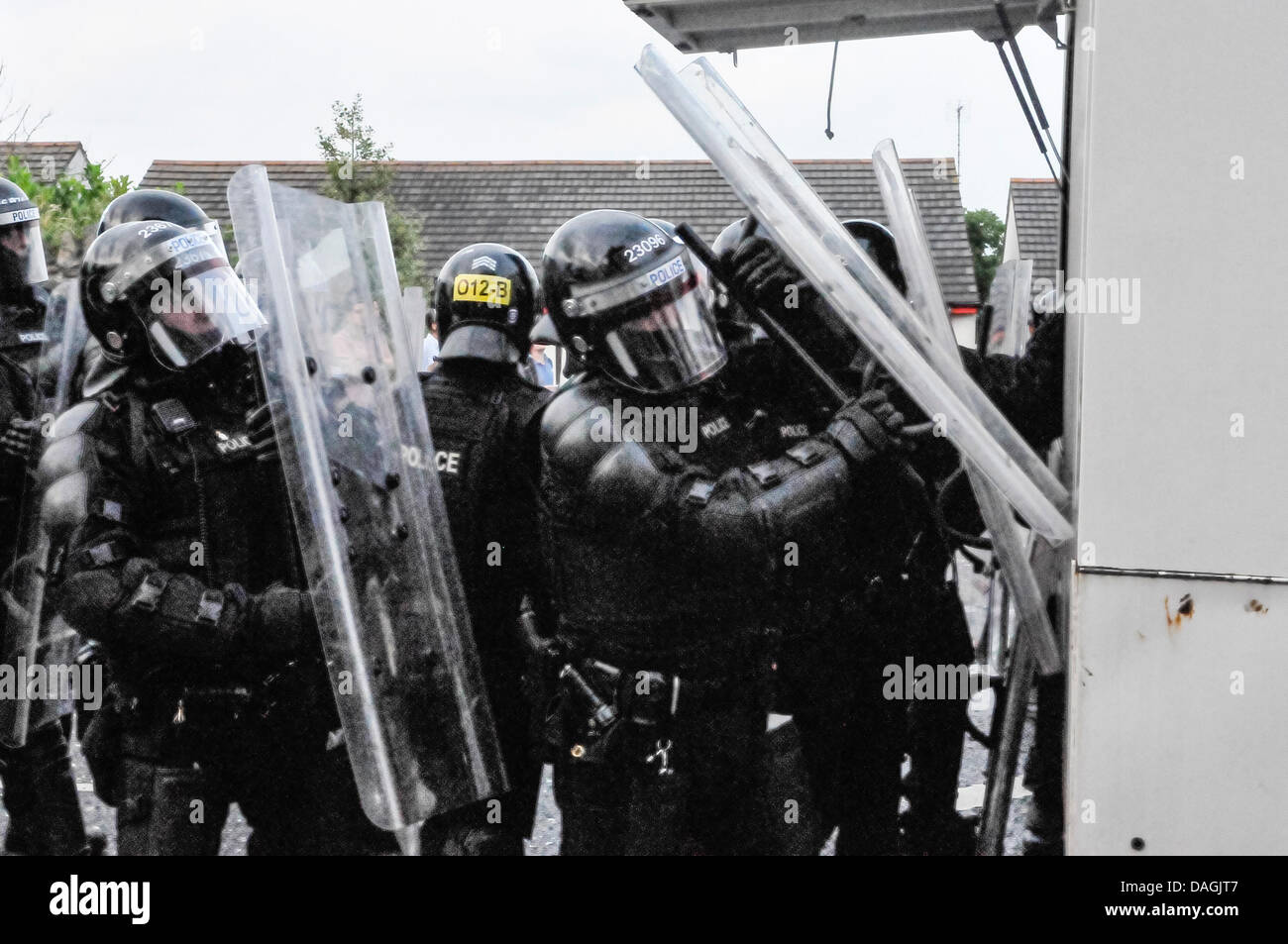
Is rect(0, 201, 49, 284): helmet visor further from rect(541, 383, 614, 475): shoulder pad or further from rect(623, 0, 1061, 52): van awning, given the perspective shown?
rect(623, 0, 1061, 52): van awning

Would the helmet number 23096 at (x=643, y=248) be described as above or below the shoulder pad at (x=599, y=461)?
above

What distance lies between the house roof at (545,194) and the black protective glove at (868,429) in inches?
502

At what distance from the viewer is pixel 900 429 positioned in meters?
2.48

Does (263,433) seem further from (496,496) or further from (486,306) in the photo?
(486,306)

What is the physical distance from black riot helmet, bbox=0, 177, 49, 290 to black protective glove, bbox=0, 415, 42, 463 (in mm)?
656

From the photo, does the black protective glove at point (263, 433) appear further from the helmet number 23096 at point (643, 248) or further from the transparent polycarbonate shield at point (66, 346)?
the transparent polycarbonate shield at point (66, 346)

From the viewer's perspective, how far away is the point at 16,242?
4.12 meters

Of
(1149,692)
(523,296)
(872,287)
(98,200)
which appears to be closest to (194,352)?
(523,296)

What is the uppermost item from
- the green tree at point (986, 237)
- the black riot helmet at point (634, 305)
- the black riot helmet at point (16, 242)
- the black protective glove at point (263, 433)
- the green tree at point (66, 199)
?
the green tree at point (986, 237)

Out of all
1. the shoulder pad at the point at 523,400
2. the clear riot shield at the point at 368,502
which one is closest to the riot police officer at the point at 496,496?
the shoulder pad at the point at 523,400

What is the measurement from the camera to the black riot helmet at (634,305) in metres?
2.62

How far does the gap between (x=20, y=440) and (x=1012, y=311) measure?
293 cm

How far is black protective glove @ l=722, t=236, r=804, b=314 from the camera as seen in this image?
3033 millimetres

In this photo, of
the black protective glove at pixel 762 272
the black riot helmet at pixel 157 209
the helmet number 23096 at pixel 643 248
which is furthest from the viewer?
the black riot helmet at pixel 157 209
